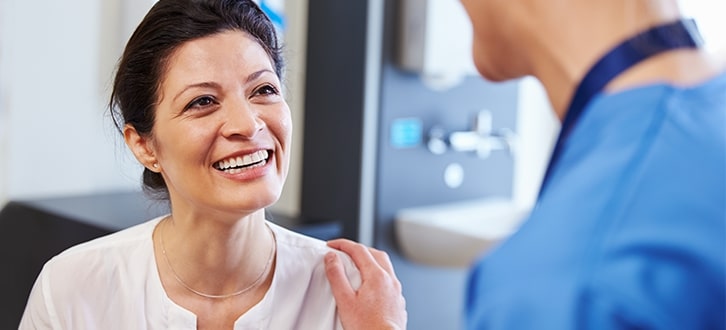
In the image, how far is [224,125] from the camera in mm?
1353

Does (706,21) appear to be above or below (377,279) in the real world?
above

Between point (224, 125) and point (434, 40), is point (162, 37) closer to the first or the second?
point (224, 125)

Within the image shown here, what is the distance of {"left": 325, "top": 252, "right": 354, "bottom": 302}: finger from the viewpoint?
1421 mm

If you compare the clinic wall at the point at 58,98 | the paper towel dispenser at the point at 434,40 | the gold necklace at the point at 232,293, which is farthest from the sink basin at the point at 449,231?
the gold necklace at the point at 232,293

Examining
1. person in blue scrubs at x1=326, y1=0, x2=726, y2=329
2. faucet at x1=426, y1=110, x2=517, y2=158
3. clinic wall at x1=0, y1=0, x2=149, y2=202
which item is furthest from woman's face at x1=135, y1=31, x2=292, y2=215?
faucet at x1=426, y1=110, x2=517, y2=158

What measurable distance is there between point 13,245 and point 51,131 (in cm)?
32

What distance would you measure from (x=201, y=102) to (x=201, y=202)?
145mm

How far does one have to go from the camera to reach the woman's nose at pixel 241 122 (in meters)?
1.34

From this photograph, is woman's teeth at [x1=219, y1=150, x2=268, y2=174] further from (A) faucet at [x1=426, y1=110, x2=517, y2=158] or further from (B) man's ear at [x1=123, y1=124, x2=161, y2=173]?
(A) faucet at [x1=426, y1=110, x2=517, y2=158]

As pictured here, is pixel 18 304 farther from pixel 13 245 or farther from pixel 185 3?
pixel 185 3

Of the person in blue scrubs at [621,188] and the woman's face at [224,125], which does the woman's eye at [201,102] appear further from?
the person in blue scrubs at [621,188]

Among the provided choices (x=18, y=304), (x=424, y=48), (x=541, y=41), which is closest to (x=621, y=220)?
(x=541, y=41)

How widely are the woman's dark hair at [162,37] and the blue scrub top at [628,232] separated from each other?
32.7 inches

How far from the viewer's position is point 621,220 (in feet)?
2.07
